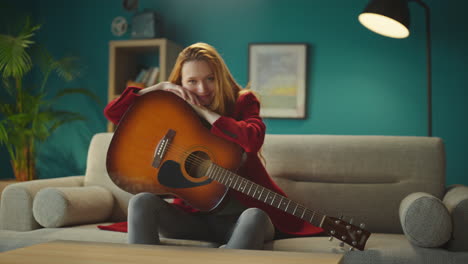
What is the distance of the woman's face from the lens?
1.84m

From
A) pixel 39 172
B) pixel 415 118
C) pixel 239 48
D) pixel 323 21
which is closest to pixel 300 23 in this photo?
pixel 323 21

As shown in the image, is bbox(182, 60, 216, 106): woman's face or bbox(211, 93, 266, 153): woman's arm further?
bbox(182, 60, 216, 106): woman's face

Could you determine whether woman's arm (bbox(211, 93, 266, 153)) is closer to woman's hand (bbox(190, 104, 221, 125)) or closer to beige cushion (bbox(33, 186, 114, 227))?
woman's hand (bbox(190, 104, 221, 125))

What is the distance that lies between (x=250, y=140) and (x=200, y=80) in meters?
0.31

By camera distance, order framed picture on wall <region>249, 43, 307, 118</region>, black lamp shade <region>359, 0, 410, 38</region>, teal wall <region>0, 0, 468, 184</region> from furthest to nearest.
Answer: framed picture on wall <region>249, 43, 307, 118</region>, teal wall <region>0, 0, 468, 184</region>, black lamp shade <region>359, 0, 410, 38</region>

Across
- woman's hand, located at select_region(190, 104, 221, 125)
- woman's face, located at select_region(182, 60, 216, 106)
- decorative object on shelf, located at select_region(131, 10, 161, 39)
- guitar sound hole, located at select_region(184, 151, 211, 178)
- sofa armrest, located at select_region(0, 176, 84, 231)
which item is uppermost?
decorative object on shelf, located at select_region(131, 10, 161, 39)

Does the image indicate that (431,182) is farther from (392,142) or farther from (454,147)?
(454,147)

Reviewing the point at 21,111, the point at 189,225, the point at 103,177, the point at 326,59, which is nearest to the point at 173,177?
the point at 189,225

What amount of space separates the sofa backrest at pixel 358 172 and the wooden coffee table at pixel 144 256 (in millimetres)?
961

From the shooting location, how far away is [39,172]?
13.9 feet

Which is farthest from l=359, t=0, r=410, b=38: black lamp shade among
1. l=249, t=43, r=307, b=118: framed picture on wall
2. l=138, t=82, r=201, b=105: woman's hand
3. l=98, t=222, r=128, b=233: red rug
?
l=98, t=222, r=128, b=233: red rug

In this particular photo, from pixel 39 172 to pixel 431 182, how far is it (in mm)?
3243

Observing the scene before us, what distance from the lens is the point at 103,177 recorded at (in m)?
2.42

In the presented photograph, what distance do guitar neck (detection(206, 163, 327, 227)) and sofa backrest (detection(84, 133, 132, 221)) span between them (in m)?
0.82
